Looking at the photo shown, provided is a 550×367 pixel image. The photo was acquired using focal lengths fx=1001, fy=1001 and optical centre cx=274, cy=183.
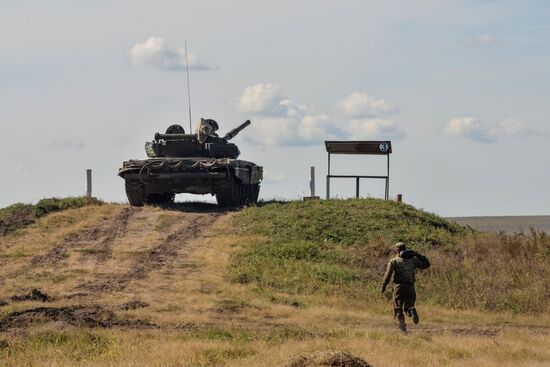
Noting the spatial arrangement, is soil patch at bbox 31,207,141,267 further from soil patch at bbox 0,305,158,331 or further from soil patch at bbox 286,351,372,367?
soil patch at bbox 286,351,372,367

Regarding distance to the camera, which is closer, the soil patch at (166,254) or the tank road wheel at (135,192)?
the soil patch at (166,254)

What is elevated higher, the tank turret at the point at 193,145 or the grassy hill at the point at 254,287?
the tank turret at the point at 193,145

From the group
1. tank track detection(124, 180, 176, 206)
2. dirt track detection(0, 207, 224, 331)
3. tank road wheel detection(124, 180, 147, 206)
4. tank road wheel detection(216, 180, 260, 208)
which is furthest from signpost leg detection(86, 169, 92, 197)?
tank road wheel detection(216, 180, 260, 208)

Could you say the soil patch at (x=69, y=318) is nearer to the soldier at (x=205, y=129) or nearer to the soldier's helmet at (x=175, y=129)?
the soldier at (x=205, y=129)

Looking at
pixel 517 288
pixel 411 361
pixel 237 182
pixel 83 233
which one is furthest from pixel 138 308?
pixel 237 182

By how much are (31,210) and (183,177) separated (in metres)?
5.05

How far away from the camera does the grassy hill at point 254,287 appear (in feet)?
47.7

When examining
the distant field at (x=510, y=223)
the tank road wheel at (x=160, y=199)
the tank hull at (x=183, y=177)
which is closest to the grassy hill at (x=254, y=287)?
the tank hull at (x=183, y=177)

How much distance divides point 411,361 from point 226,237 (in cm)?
1398

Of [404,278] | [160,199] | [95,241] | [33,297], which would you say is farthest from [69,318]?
[160,199]

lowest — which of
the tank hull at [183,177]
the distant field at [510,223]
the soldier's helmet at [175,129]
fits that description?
the distant field at [510,223]

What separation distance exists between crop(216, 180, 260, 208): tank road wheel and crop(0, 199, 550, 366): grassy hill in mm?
603

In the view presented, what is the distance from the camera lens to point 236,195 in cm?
3366

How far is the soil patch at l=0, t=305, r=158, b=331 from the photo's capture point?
16.9 metres
